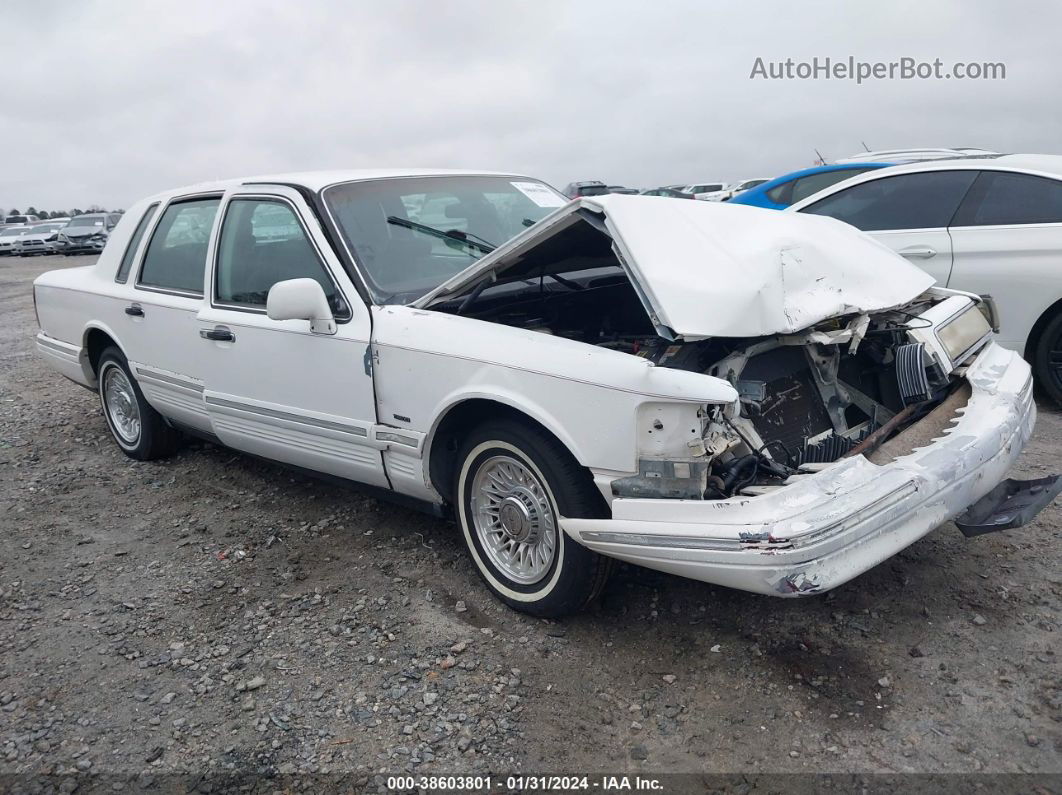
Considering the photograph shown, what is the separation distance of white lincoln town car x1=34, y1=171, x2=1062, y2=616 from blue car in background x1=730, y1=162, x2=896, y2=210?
4.25 meters

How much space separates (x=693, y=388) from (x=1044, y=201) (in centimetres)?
397

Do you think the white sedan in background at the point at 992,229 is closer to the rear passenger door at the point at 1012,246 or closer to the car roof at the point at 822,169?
the rear passenger door at the point at 1012,246

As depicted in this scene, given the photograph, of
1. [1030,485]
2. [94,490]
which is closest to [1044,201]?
[1030,485]

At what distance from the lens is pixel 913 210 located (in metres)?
5.80

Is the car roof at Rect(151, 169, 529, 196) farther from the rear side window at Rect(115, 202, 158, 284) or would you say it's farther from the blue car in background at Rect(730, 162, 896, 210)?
the blue car in background at Rect(730, 162, 896, 210)

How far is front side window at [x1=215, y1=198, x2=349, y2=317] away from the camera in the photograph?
3930 millimetres

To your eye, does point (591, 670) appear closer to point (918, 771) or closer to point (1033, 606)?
point (918, 771)

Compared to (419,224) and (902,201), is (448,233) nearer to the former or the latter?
(419,224)

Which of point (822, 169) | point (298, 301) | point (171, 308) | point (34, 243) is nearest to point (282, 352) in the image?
point (298, 301)

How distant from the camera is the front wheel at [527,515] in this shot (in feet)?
9.80

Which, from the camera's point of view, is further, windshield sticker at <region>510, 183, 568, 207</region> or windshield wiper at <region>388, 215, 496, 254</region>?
windshield sticker at <region>510, 183, 568, 207</region>

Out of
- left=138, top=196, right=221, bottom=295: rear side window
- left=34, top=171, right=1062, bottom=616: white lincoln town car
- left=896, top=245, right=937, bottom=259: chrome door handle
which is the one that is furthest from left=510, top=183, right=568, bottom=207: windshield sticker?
left=896, top=245, right=937, bottom=259: chrome door handle

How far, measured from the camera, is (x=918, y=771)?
2.34 m

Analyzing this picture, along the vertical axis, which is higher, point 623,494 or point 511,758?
point 623,494
